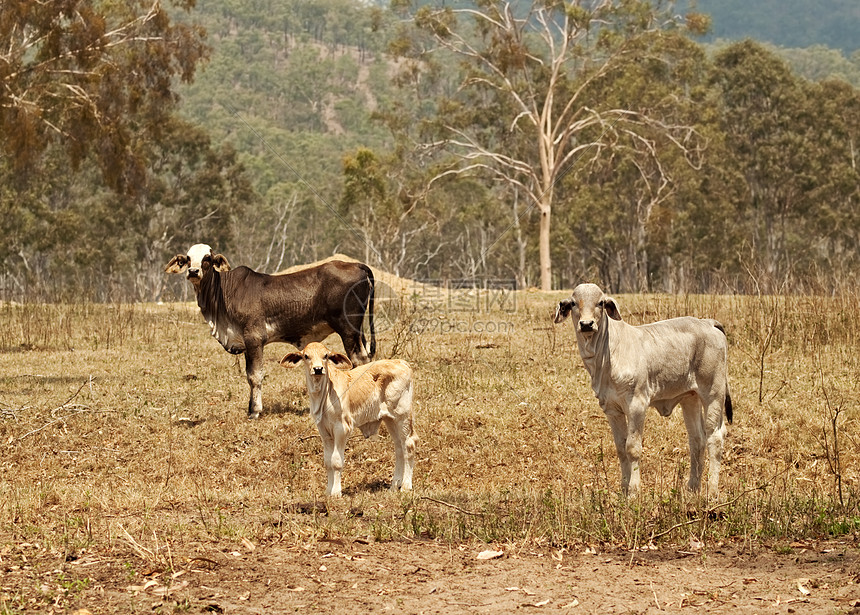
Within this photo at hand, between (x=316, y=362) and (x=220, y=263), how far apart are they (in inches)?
196

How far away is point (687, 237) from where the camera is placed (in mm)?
51312

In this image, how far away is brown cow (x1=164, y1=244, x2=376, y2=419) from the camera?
13859mm

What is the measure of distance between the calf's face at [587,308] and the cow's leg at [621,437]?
0.77 m

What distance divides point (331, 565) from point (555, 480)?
14.5ft

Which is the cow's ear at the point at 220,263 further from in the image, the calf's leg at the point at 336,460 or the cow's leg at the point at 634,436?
the cow's leg at the point at 634,436

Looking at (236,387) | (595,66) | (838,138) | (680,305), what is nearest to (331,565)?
(236,387)

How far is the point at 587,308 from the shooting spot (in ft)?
29.4

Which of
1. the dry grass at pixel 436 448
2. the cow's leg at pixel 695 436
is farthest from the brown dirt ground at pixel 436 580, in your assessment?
the cow's leg at pixel 695 436

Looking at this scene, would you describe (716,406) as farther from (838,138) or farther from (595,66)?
(838,138)

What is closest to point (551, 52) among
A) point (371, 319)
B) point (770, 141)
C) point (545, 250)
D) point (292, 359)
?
point (545, 250)

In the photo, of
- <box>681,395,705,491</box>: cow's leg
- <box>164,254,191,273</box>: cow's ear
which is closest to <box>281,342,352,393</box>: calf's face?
<box>681,395,705,491</box>: cow's leg

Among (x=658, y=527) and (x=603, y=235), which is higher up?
(x=603, y=235)

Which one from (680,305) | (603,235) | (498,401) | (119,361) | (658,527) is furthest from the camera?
(603,235)

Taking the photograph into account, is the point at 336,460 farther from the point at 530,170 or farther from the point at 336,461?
the point at 530,170
